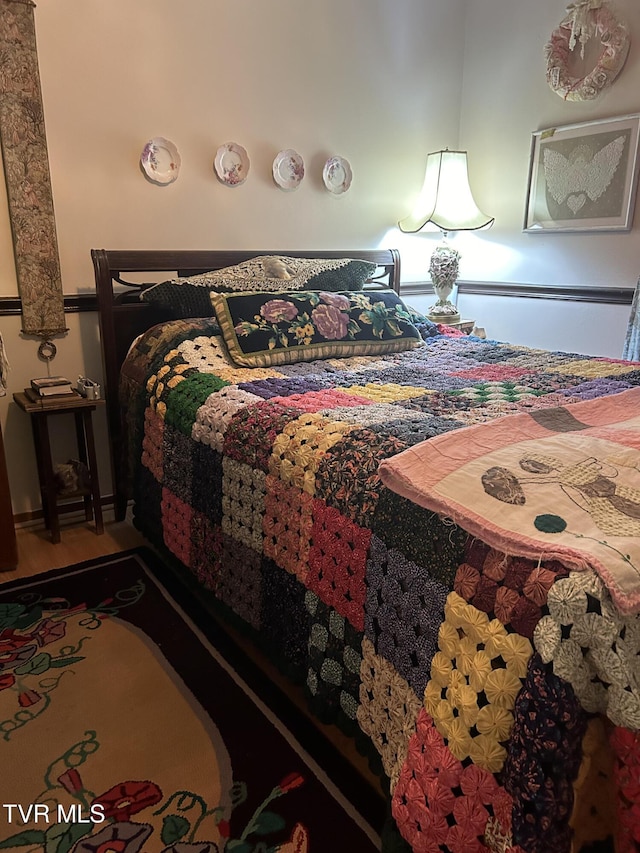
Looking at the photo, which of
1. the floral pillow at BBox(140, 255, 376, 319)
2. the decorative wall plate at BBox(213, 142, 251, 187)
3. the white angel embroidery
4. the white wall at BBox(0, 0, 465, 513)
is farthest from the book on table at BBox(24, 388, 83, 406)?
the white angel embroidery

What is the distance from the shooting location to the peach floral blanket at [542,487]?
2.89 feet

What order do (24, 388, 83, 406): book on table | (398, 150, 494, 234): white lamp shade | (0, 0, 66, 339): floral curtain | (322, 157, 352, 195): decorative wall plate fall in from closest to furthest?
(0, 0, 66, 339): floral curtain
(24, 388, 83, 406): book on table
(322, 157, 352, 195): decorative wall plate
(398, 150, 494, 234): white lamp shade

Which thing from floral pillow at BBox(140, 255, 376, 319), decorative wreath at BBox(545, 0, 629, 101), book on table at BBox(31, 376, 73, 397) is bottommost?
book on table at BBox(31, 376, 73, 397)

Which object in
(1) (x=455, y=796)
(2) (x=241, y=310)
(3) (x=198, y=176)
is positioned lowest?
(1) (x=455, y=796)

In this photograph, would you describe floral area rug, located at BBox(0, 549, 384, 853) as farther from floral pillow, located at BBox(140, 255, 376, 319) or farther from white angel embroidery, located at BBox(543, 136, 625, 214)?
white angel embroidery, located at BBox(543, 136, 625, 214)

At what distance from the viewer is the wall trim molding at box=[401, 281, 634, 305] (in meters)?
2.99

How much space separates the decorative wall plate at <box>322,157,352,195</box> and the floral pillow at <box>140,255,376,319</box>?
449mm

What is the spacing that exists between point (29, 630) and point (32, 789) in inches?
24.7

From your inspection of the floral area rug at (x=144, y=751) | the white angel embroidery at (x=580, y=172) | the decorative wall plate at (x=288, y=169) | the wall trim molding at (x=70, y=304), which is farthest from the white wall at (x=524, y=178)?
the floral area rug at (x=144, y=751)

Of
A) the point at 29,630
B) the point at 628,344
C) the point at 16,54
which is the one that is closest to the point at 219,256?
the point at 16,54

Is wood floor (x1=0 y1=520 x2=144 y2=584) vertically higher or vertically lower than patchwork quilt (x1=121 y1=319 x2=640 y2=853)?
lower

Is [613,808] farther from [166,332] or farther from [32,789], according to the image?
[166,332]

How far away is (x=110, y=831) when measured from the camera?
1.23 metres

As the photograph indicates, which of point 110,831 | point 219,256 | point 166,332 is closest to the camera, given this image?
point 110,831
